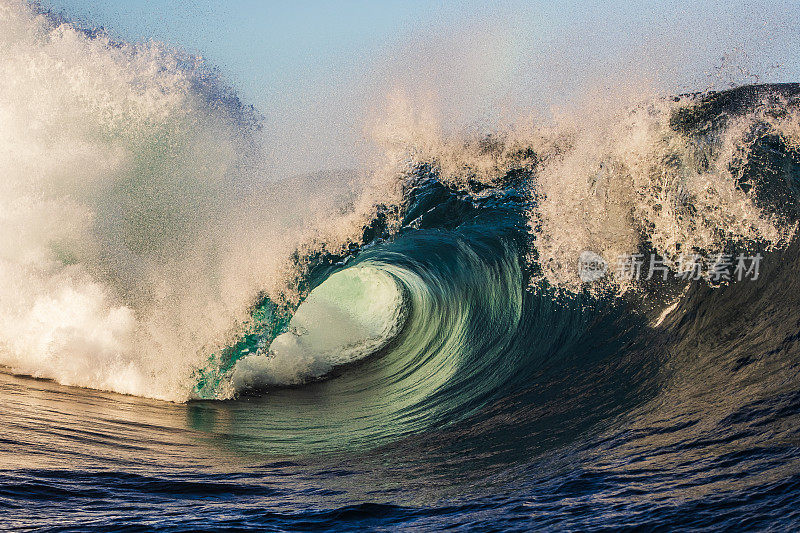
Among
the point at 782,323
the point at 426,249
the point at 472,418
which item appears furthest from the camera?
the point at 426,249

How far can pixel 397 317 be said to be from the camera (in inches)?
402

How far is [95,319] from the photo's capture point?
6945mm

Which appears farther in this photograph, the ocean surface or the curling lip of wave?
the curling lip of wave

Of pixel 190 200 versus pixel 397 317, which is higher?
pixel 190 200

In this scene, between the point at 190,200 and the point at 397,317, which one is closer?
the point at 190,200

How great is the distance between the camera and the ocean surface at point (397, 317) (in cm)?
330

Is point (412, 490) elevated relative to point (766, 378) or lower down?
lower down

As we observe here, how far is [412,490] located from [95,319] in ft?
15.8

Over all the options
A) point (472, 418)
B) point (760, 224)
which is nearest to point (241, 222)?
point (472, 418)

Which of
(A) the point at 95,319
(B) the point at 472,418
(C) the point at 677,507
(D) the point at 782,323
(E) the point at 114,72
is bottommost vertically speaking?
(C) the point at 677,507

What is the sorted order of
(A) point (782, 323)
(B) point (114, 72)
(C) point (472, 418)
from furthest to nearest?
(B) point (114, 72), (C) point (472, 418), (A) point (782, 323)

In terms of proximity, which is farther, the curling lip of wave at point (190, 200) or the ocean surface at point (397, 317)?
the curling lip of wave at point (190, 200)

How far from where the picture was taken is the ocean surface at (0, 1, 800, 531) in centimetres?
330

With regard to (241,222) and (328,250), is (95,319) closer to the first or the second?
(241,222)
